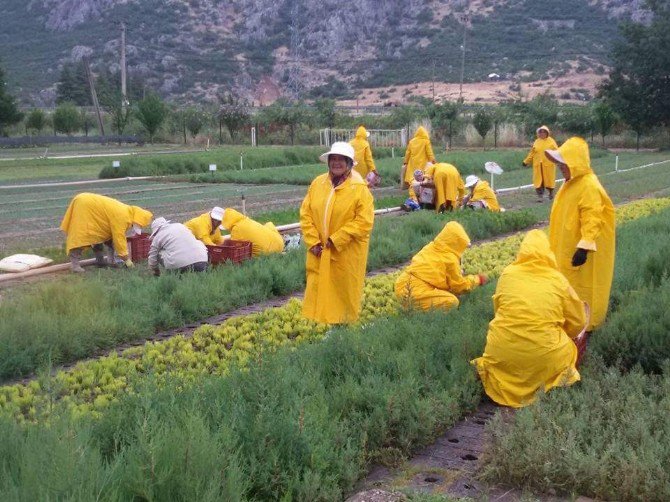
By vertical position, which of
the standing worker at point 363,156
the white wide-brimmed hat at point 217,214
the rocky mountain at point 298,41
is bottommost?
the white wide-brimmed hat at point 217,214

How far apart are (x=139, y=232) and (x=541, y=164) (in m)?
9.92

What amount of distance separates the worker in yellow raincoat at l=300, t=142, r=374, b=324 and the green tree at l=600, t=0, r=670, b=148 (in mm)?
37248

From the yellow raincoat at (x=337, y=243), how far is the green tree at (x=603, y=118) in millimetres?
36822

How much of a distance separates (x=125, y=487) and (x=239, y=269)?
6588 mm

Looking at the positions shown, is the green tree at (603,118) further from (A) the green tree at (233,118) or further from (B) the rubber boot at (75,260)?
(B) the rubber boot at (75,260)

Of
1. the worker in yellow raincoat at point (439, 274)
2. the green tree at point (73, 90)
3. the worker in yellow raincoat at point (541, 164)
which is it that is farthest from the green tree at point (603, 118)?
the green tree at point (73, 90)

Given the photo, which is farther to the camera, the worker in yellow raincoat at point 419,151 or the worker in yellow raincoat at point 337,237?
the worker in yellow raincoat at point 419,151

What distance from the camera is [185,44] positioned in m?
94.1

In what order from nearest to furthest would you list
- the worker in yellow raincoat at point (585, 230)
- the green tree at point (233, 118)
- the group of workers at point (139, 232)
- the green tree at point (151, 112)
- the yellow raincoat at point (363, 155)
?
1. the worker in yellow raincoat at point (585, 230)
2. the group of workers at point (139, 232)
3. the yellow raincoat at point (363, 155)
4. the green tree at point (151, 112)
5. the green tree at point (233, 118)

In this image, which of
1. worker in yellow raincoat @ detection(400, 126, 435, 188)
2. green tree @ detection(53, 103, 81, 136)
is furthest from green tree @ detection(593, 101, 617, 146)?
green tree @ detection(53, 103, 81, 136)

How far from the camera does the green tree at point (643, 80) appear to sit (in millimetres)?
40812

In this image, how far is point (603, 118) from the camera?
41.2 m

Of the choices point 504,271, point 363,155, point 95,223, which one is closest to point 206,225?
point 95,223

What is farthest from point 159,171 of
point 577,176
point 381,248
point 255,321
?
point 577,176
